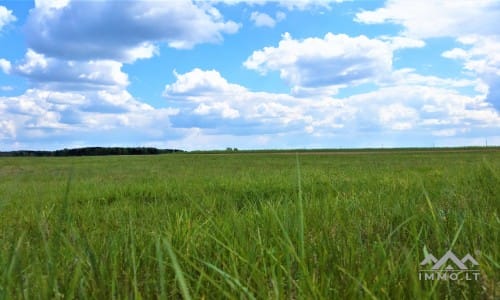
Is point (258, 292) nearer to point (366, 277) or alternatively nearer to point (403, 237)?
point (366, 277)

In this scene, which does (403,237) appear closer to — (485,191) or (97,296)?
(97,296)

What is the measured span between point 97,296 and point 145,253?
51 cm

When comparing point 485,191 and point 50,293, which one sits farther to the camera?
point 485,191

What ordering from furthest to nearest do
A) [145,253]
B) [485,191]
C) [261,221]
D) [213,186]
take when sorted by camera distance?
[213,186]
[485,191]
[261,221]
[145,253]

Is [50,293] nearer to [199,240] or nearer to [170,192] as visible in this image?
[199,240]

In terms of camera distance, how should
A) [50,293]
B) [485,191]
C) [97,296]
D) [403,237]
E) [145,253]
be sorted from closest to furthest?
[50,293] < [97,296] < [145,253] < [403,237] < [485,191]

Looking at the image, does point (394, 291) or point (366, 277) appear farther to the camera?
point (366, 277)

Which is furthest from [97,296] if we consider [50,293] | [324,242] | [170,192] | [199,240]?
[170,192]

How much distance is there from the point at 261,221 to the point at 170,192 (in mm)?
4615

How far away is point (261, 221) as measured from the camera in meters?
2.80

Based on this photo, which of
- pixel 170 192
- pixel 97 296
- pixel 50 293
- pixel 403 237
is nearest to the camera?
pixel 50 293

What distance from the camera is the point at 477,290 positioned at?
1.40 metres

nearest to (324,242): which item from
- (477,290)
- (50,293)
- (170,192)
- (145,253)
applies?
(477,290)

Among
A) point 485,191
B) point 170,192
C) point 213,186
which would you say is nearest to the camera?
point 485,191
